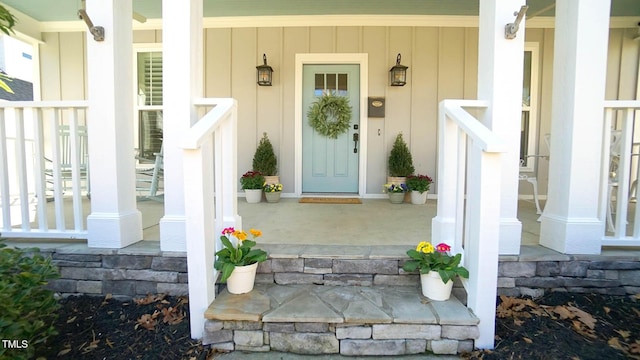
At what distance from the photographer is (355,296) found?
173 cm

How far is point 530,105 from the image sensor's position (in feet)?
14.1

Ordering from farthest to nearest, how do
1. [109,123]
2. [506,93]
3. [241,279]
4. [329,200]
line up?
[329,200] → [109,123] → [506,93] → [241,279]

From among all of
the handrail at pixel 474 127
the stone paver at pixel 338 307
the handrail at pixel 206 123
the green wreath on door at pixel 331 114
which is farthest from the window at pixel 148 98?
the handrail at pixel 474 127

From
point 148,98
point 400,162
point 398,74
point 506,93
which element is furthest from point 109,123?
point 398,74

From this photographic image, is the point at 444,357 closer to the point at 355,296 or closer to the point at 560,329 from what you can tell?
the point at 355,296

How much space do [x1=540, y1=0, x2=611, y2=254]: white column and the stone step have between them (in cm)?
102

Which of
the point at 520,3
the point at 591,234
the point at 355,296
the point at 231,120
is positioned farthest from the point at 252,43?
the point at 591,234

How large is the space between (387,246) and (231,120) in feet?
4.26

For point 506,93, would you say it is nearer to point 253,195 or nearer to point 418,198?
point 418,198

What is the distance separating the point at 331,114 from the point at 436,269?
3.02 metres

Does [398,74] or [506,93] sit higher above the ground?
[398,74]

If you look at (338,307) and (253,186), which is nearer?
(338,307)

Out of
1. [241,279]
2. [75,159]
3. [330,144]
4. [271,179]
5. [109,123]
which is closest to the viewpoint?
[241,279]

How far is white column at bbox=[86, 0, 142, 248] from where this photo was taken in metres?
2.02
